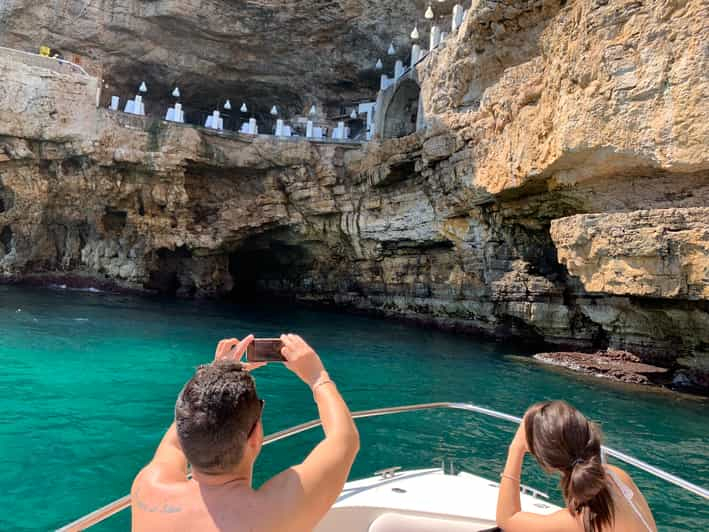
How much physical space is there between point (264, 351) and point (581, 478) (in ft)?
3.89

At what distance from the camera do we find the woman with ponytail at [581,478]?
1.72 m

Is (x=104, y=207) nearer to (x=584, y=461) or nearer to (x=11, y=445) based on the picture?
(x=11, y=445)

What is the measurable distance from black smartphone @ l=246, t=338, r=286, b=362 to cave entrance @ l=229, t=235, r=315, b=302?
27.6m

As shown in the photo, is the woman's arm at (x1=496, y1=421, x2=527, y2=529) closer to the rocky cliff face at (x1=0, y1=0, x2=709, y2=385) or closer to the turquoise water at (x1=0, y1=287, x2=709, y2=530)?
the turquoise water at (x1=0, y1=287, x2=709, y2=530)

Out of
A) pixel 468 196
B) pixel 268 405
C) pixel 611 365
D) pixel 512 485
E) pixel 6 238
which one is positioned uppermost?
pixel 468 196

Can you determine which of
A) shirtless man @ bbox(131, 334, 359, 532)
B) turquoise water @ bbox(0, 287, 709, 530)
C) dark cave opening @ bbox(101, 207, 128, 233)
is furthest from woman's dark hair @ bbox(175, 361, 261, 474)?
dark cave opening @ bbox(101, 207, 128, 233)

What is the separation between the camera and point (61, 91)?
23625 millimetres

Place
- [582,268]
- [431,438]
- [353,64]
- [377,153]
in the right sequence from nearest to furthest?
[431,438] < [582,268] < [377,153] < [353,64]

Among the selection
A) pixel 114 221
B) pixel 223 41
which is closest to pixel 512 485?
pixel 223 41

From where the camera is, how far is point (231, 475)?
1.47 metres

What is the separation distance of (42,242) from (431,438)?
1090 inches

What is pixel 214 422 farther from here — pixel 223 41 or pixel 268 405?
pixel 223 41

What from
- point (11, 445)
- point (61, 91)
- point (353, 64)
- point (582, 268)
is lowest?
point (11, 445)

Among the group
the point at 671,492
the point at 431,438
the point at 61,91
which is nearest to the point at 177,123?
the point at 61,91
